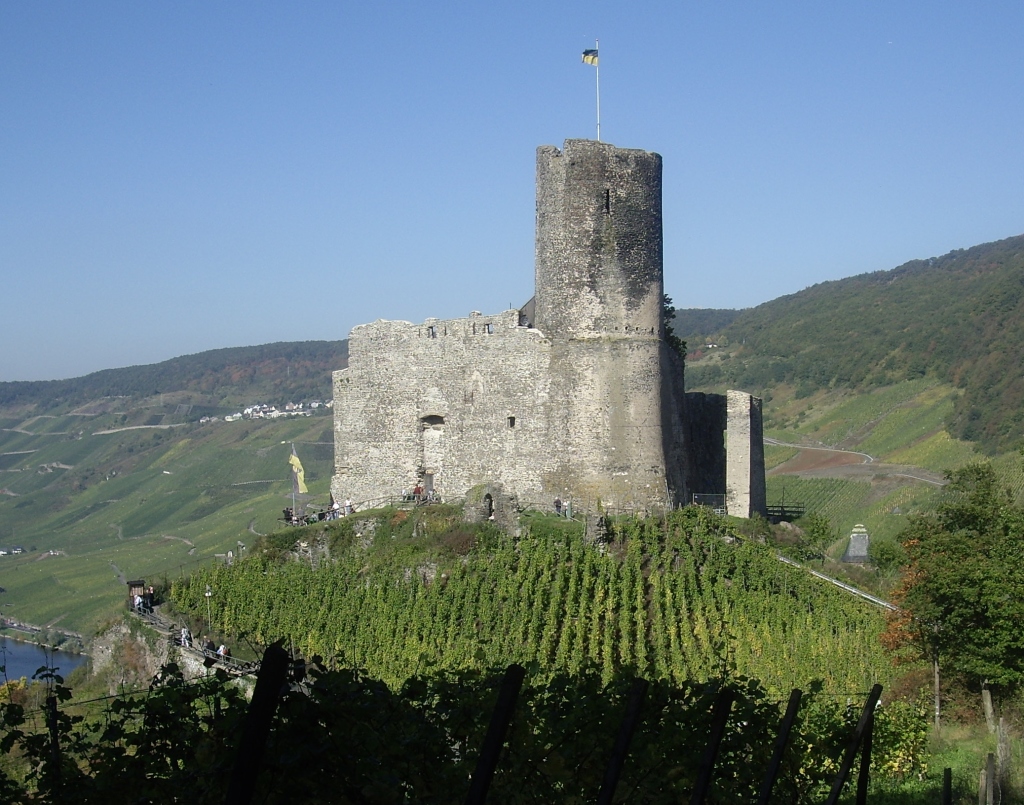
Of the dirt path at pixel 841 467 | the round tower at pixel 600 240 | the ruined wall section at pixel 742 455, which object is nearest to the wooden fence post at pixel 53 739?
the round tower at pixel 600 240

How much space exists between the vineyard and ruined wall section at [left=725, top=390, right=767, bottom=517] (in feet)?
10.4

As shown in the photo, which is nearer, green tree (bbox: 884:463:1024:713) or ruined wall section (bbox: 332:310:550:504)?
green tree (bbox: 884:463:1024:713)

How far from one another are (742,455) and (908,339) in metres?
84.4

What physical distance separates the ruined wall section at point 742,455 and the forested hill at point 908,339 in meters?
40.9

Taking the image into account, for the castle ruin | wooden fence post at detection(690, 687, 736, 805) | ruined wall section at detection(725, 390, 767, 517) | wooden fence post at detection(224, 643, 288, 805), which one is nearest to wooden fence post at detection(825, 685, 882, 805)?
wooden fence post at detection(690, 687, 736, 805)

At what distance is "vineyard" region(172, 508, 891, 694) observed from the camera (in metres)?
23.6

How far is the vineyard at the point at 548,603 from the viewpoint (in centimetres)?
2364

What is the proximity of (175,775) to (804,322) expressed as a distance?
132 meters

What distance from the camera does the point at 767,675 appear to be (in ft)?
71.0

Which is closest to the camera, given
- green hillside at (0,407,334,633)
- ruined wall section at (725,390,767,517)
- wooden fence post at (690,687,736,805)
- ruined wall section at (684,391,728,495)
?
wooden fence post at (690,687,736,805)

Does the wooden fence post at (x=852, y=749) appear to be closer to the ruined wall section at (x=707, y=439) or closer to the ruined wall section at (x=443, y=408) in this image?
the ruined wall section at (x=443, y=408)

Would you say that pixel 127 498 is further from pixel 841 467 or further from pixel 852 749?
pixel 852 749

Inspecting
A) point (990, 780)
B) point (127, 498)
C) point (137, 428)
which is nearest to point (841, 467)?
point (990, 780)

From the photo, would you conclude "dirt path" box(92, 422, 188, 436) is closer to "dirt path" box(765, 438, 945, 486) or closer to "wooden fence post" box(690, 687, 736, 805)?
"dirt path" box(765, 438, 945, 486)
